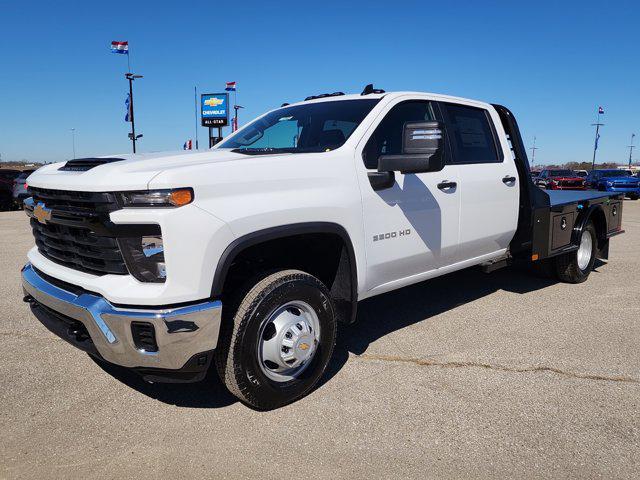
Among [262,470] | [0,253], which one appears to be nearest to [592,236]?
[262,470]

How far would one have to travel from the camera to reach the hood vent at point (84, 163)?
2801mm

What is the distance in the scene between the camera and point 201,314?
2473 mm

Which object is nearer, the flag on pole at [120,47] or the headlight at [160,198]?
the headlight at [160,198]

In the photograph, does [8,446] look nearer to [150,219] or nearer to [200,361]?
[200,361]

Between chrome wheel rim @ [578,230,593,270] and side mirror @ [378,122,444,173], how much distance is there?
3816mm

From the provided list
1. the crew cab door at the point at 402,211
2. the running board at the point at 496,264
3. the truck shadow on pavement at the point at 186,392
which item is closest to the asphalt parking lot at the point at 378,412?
the truck shadow on pavement at the point at 186,392

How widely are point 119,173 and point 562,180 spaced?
27146 mm

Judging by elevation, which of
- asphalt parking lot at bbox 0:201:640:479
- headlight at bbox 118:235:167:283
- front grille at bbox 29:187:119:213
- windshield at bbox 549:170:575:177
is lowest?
asphalt parking lot at bbox 0:201:640:479

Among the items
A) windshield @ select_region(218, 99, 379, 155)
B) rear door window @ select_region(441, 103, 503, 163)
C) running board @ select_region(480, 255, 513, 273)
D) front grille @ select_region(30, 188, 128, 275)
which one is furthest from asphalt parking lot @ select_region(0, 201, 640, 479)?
windshield @ select_region(218, 99, 379, 155)

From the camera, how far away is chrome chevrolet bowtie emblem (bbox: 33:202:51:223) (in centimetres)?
286

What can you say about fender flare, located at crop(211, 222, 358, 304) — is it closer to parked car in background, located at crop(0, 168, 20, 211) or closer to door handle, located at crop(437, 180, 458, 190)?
door handle, located at crop(437, 180, 458, 190)

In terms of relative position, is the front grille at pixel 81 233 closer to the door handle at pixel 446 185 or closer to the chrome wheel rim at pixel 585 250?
the door handle at pixel 446 185

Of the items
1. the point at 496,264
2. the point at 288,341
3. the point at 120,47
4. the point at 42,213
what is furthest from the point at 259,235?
the point at 120,47

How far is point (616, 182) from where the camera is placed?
24.3 m
